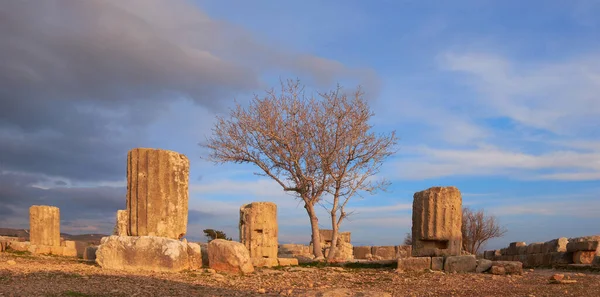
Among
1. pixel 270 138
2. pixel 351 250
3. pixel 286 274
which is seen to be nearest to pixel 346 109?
pixel 270 138

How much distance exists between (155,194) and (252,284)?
3.54 meters

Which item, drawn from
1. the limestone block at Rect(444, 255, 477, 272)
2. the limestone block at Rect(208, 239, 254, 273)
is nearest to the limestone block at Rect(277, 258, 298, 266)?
the limestone block at Rect(208, 239, 254, 273)

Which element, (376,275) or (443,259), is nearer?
(376,275)

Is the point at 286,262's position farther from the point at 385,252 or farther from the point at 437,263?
the point at 385,252

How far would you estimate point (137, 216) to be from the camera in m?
11.9

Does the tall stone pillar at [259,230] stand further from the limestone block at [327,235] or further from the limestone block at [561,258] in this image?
the limestone block at [327,235]

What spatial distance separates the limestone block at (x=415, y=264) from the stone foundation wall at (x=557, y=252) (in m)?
4.92

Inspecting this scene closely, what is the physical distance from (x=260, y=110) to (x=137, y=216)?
11488 mm

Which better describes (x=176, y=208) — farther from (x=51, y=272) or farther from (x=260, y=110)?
(x=260, y=110)

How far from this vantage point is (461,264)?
13.9m

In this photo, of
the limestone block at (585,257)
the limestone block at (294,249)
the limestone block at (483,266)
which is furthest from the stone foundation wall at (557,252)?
the limestone block at (294,249)

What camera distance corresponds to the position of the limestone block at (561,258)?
55.5 ft

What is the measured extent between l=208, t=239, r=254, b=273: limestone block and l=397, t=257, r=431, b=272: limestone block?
4330 mm

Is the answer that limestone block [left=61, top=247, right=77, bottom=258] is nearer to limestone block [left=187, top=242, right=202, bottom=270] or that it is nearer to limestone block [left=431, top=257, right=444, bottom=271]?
limestone block [left=187, top=242, right=202, bottom=270]
